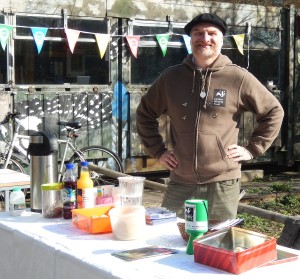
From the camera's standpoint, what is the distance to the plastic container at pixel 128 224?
2.97 m

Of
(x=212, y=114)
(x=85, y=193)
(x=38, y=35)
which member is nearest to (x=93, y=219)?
(x=85, y=193)

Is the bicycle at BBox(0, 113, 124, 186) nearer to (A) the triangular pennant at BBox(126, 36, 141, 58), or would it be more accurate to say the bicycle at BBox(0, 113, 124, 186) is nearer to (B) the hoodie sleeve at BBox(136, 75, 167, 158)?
(A) the triangular pennant at BBox(126, 36, 141, 58)

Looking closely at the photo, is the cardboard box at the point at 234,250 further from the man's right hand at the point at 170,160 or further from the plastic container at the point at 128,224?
the man's right hand at the point at 170,160

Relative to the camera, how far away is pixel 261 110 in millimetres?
3814

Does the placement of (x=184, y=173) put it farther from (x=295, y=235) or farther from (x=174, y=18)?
(x=174, y=18)

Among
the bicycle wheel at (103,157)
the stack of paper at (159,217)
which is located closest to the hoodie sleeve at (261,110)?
the stack of paper at (159,217)

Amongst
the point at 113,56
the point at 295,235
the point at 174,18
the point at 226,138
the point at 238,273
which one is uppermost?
the point at 174,18

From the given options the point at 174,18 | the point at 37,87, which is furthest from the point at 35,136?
the point at 174,18

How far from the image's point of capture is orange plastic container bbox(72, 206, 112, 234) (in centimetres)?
310

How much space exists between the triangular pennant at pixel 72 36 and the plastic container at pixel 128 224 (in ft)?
20.0

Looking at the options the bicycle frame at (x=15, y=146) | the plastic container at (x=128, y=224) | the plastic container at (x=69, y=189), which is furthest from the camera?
the bicycle frame at (x=15, y=146)

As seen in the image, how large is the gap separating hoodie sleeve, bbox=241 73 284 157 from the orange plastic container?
110 cm

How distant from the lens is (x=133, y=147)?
9.89 m

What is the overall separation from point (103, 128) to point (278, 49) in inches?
141
